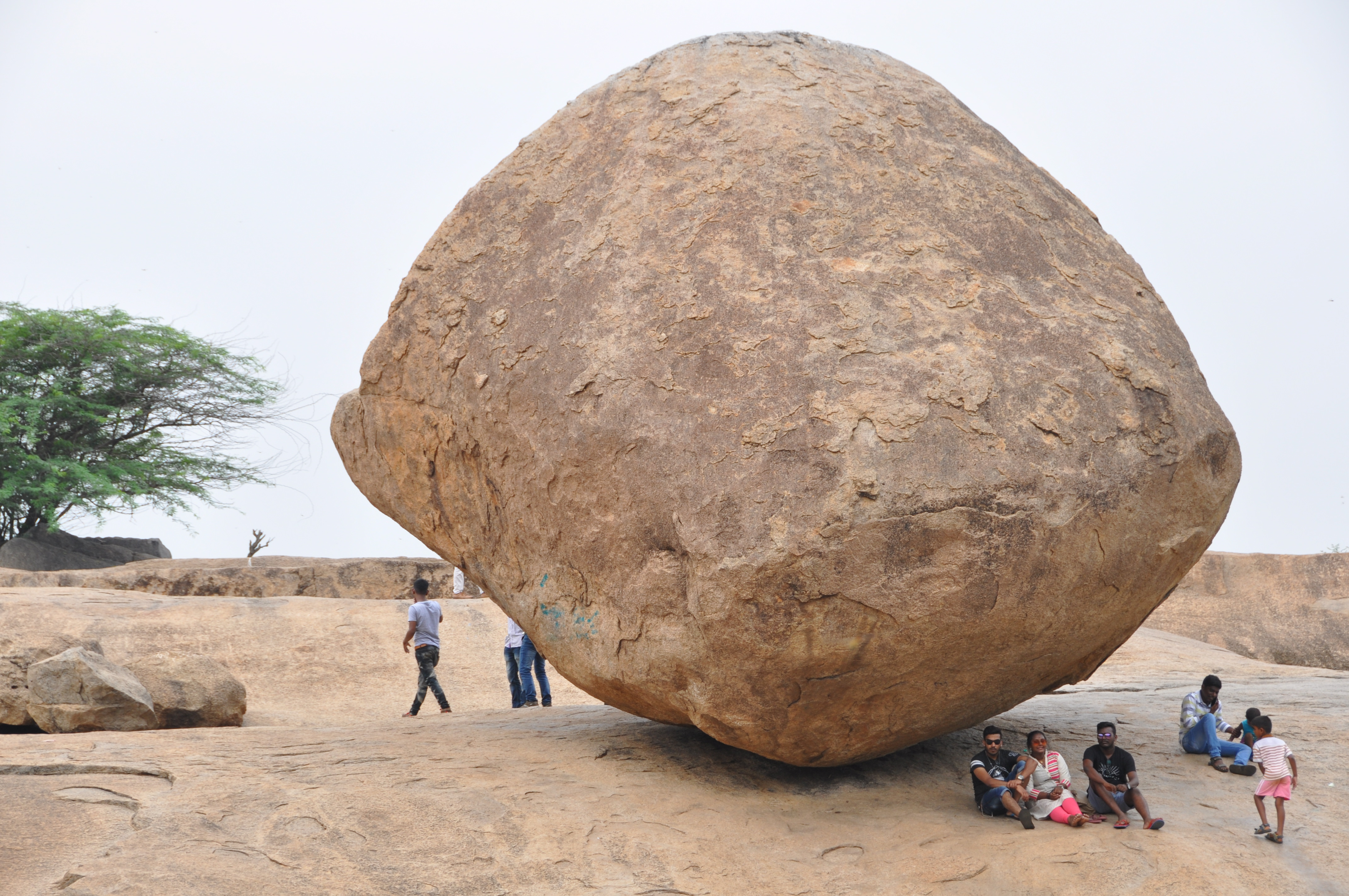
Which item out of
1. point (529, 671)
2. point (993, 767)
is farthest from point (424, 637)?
point (993, 767)

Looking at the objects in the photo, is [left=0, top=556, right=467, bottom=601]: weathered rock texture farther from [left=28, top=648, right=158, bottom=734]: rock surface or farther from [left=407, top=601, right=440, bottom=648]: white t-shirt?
[left=28, top=648, right=158, bottom=734]: rock surface

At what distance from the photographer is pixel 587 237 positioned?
14.6 ft

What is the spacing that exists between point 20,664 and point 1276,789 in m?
5.96

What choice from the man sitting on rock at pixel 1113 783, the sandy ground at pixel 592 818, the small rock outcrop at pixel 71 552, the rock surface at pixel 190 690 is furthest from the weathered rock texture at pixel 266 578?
the man sitting on rock at pixel 1113 783

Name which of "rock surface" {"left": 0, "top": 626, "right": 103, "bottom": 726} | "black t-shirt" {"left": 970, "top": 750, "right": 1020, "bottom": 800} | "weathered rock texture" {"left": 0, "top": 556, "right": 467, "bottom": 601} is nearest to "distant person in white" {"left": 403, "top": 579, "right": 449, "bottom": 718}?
"rock surface" {"left": 0, "top": 626, "right": 103, "bottom": 726}

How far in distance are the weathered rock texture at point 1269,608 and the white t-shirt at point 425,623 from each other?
8.42 m

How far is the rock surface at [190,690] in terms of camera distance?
593cm

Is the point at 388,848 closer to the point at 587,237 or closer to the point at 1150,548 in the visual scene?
the point at 587,237

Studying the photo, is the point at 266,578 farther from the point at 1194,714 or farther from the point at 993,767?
the point at 1194,714

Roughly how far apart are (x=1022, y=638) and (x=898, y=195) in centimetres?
187

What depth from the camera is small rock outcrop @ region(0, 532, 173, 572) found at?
13.0 metres

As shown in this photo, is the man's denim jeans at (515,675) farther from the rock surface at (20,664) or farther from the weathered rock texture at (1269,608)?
the weathered rock texture at (1269,608)

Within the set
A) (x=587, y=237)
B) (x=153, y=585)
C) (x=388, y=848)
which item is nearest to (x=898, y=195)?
(x=587, y=237)

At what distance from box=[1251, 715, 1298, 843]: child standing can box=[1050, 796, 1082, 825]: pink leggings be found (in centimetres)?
64
